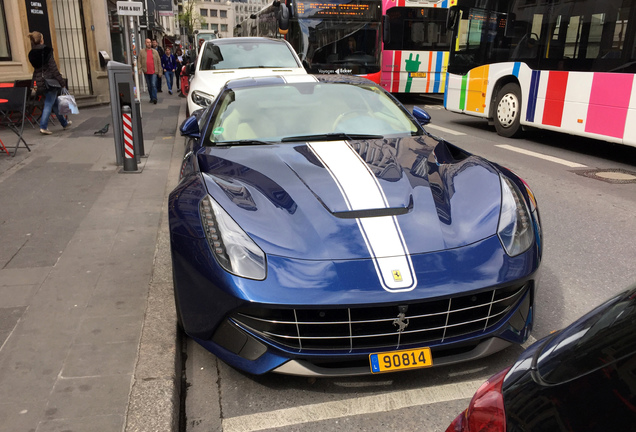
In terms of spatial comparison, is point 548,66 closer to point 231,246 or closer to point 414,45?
point 414,45

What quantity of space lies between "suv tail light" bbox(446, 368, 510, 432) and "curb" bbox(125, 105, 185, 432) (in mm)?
1540

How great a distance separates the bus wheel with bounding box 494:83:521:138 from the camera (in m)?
10.6

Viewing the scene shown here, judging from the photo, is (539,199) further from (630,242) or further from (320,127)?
(320,127)

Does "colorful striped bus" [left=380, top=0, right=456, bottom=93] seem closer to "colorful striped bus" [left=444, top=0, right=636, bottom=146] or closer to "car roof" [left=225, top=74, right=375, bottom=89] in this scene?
"colorful striped bus" [left=444, top=0, right=636, bottom=146]

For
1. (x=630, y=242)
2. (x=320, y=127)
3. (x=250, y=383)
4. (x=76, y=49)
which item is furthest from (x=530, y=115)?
(x=76, y=49)

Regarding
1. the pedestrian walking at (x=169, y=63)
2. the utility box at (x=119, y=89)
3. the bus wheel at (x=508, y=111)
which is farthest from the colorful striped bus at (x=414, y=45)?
the utility box at (x=119, y=89)

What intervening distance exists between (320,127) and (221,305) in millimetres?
1889

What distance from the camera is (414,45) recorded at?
55.0 feet

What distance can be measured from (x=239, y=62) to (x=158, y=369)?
311 inches

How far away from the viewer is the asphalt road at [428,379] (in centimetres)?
258

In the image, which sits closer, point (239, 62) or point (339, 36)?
point (239, 62)

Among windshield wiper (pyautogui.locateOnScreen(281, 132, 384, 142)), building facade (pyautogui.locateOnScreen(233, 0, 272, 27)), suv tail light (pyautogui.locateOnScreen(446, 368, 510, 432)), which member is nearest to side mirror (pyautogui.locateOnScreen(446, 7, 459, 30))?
windshield wiper (pyautogui.locateOnScreen(281, 132, 384, 142))

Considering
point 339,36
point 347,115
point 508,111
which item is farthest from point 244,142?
point 339,36

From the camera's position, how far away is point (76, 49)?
51.2 feet
